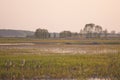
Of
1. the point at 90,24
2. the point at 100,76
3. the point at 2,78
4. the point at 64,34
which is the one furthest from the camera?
the point at 64,34

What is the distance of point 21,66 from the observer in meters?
19.5

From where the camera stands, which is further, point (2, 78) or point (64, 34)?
point (64, 34)

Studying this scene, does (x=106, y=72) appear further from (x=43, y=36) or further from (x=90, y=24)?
(x=43, y=36)

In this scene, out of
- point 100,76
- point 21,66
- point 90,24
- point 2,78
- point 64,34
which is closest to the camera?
point 2,78

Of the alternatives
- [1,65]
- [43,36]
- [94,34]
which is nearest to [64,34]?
[43,36]

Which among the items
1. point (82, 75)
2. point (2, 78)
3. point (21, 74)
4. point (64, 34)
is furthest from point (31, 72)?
point (64, 34)

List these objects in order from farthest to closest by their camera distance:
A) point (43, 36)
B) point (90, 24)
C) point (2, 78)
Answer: point (43, 36)
point (90, 24)
point (2, 78)

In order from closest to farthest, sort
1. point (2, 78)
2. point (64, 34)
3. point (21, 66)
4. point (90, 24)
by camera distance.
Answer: point (2, 78) < point (21, 66) < point (90, 24) < point (64, 34)

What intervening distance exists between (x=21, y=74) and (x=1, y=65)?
3.95 m

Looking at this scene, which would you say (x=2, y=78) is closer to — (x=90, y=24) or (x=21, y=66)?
(x=21, y=66)

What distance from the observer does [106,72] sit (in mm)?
16984

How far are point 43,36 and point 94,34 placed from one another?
32.3m

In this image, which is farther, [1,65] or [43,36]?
[43,36]

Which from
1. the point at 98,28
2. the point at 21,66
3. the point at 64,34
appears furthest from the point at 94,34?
the point at 21,66
